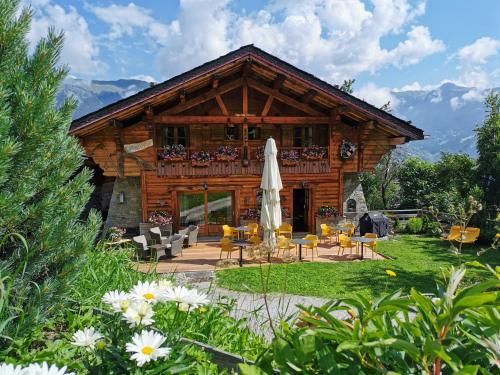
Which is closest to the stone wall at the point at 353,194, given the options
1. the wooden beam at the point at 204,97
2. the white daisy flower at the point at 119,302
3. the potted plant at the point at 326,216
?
the potted plant at the point at 326,216

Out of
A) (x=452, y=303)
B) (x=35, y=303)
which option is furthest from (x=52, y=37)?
(x=452, y=303)

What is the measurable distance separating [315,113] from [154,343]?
14.8 meters

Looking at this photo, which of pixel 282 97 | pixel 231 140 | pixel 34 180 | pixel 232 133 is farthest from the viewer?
pixel 232 133

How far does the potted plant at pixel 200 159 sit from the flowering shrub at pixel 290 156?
10.0 ft

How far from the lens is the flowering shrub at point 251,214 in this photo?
15219 mm

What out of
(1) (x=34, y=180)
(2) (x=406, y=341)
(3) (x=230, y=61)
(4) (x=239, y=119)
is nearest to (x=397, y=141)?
(4) (x=239, y=119)

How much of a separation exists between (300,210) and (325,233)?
2848 millimetres

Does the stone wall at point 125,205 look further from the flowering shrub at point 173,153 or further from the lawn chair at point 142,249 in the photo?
the lawn chair at point 142,249

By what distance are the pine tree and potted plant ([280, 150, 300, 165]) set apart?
12.8m

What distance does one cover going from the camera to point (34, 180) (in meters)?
2.28

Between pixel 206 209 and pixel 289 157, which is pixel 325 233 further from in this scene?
pixel 206 209

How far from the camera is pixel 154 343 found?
147cm

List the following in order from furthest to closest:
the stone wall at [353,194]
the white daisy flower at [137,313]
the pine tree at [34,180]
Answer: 1. the stone wall at [353,194]
2. the pine tree at [34,180]
3. the white daisy flower at [137,313]

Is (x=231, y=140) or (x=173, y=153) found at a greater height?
(x=231, y=140)
